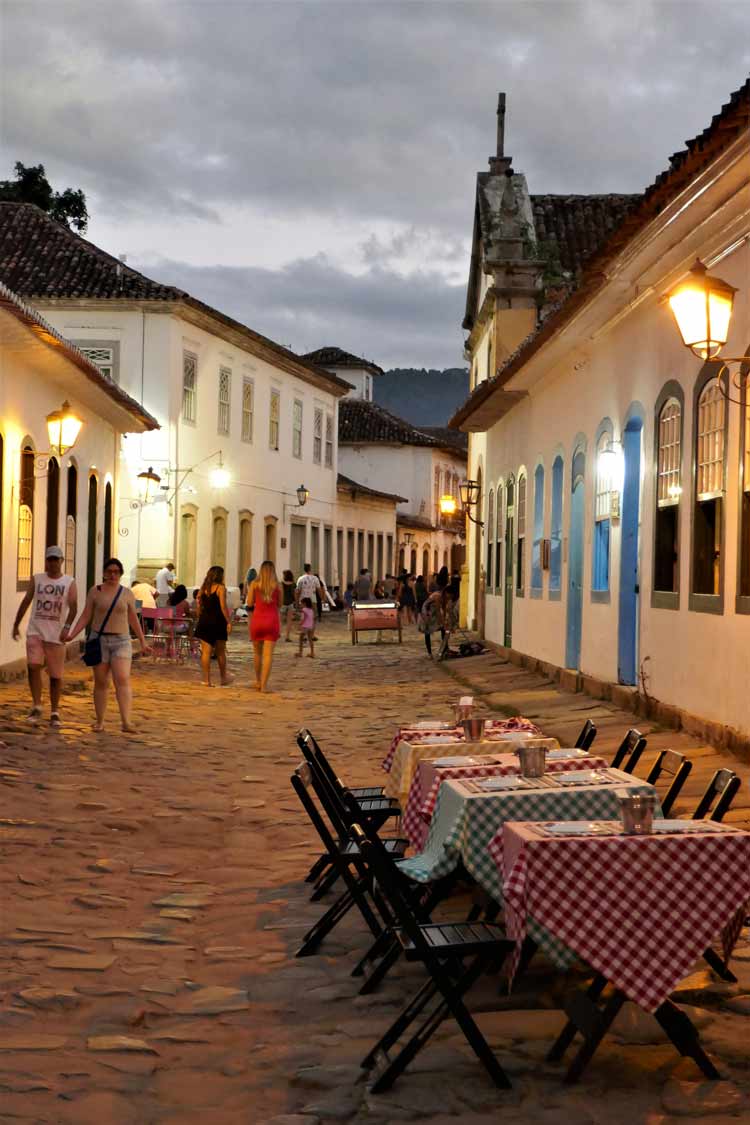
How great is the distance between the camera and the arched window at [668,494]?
13891 millimetres

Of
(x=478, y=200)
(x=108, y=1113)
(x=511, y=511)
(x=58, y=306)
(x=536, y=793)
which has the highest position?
(x=478, y=200)

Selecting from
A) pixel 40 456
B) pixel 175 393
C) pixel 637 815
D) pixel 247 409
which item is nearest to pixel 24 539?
pixel 40 456

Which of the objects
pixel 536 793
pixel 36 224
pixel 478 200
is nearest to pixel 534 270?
pixel 478 200

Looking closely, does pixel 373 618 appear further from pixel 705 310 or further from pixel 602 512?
pixel 705 310

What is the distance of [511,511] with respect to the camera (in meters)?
26.5

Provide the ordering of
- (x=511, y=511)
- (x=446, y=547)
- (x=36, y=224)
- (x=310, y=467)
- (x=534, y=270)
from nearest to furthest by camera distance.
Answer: (x=511, y=511) < (x=534, y=270) < (x=36, y=224) < (x=310, y=467) < (x=446, y=547)

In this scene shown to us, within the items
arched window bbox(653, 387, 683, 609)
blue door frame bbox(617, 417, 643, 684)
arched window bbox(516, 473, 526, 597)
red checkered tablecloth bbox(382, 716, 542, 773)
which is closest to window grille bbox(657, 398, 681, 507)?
arched window bbox(653, 387, 683, 609)

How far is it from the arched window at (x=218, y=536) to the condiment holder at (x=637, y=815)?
34.2 m

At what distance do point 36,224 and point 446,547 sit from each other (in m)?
39.0

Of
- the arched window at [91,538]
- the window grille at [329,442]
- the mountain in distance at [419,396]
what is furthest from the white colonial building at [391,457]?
the mountain in distance at [419,396]

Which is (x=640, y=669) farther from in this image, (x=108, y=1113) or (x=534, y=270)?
(x=534, y=270)

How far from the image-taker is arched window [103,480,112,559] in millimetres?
29219

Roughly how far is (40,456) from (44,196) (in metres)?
27.4

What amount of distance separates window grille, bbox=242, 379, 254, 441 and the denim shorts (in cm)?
2723
